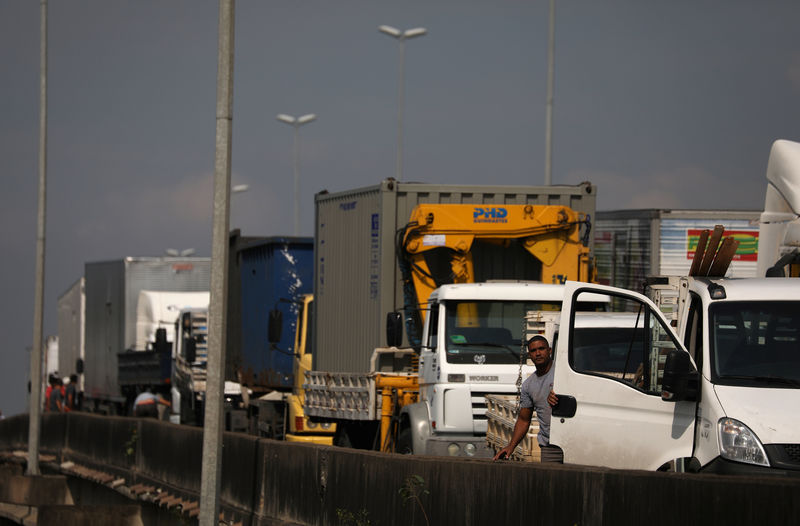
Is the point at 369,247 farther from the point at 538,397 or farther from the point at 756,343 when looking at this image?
the point at 756,343

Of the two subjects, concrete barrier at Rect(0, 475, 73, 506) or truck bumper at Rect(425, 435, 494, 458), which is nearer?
truck bumper at Rect(425, 435, 494, 458)

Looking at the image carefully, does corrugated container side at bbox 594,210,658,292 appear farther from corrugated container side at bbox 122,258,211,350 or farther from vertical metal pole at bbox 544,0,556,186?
corrugated container side at bbox 122,258,211,350

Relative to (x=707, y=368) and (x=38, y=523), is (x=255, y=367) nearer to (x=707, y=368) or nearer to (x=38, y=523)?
(x=38, y=523)

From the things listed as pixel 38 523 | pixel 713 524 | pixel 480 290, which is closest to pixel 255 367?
pixel 38 523

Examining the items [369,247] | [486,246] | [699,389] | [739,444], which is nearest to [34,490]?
[369,247]

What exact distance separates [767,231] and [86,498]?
1327cm

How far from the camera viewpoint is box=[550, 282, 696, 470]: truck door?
890cm

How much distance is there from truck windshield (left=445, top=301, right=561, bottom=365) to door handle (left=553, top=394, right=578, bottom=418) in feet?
13.5

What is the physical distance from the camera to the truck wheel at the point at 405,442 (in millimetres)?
14350

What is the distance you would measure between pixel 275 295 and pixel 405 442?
28.3 feet

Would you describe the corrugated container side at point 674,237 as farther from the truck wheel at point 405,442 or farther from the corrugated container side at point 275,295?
the truck wheel at point 405,442

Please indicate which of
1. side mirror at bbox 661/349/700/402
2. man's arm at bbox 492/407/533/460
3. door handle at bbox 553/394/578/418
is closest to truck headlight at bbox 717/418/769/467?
side mirror at bbox 661/349/700/402

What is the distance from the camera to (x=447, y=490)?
9602 mm

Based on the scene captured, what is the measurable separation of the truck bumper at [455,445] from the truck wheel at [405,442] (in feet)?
1.49
